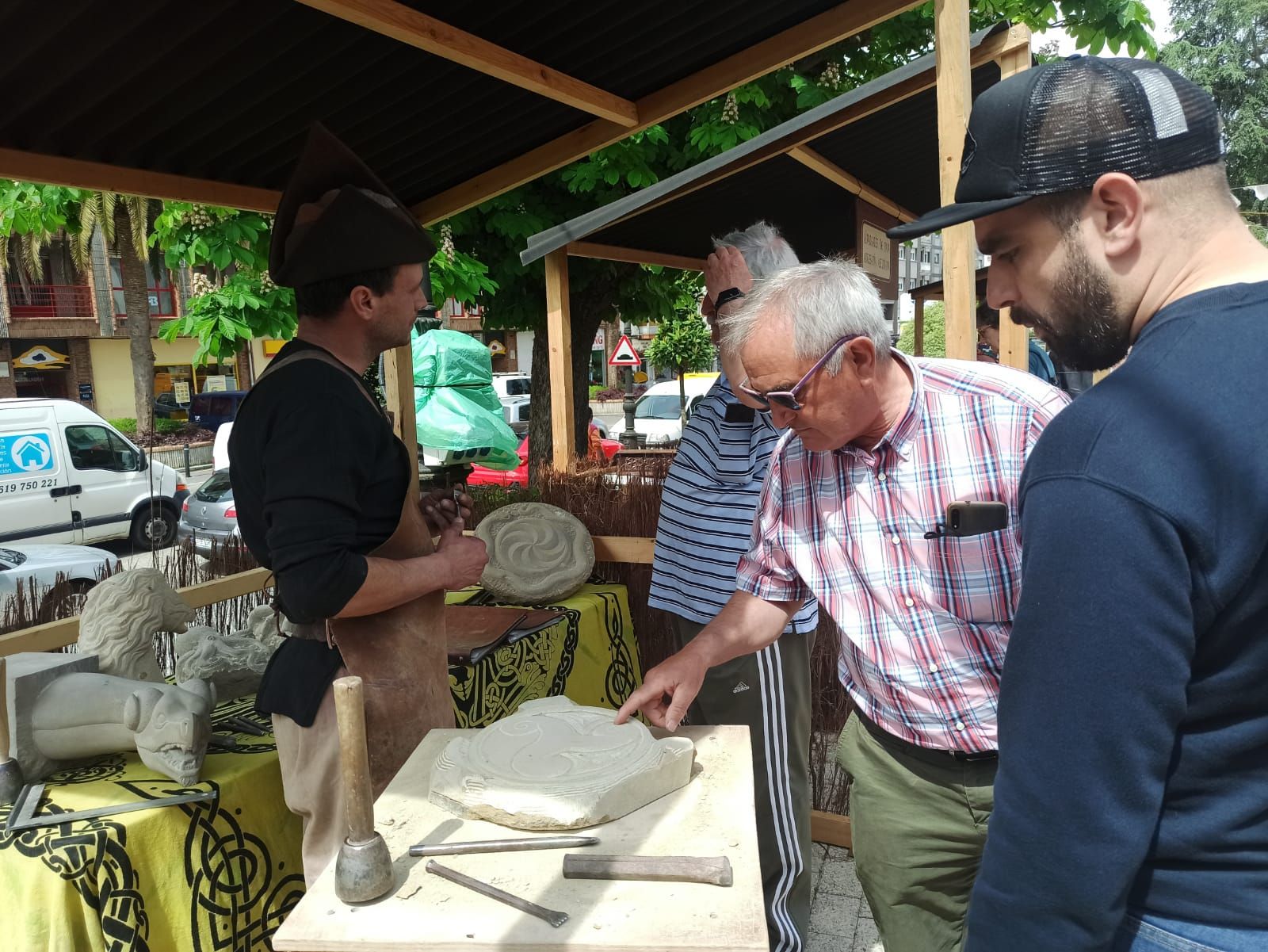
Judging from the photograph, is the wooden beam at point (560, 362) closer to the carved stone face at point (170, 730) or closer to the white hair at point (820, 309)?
the carved stone face at point (170, 730)

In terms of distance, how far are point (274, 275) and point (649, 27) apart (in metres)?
1.49

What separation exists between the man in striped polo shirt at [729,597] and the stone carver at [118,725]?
134cm

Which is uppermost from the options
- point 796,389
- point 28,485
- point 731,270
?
point 731,270

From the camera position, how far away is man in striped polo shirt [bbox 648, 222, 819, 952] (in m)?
2.61

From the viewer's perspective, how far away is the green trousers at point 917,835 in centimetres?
169

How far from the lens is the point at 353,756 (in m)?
1.26

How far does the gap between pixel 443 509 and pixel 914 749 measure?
4.04 feet

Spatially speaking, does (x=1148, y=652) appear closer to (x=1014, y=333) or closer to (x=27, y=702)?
(x=27, y=702)

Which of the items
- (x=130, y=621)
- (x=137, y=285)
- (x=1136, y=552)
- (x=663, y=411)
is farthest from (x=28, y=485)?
(x=137, y=285)

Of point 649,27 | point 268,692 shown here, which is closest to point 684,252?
point 649,27

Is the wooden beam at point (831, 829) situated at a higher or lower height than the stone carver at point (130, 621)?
lower

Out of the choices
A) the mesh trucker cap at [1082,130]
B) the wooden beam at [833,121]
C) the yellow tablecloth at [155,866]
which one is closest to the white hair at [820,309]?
the mesh trucker cap at [1082,130]

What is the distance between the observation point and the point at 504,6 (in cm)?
248

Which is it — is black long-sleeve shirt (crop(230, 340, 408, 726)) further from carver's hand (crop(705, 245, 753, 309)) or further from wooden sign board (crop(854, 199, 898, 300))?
wooden sign board (crop(854, 199, 898, 300))
